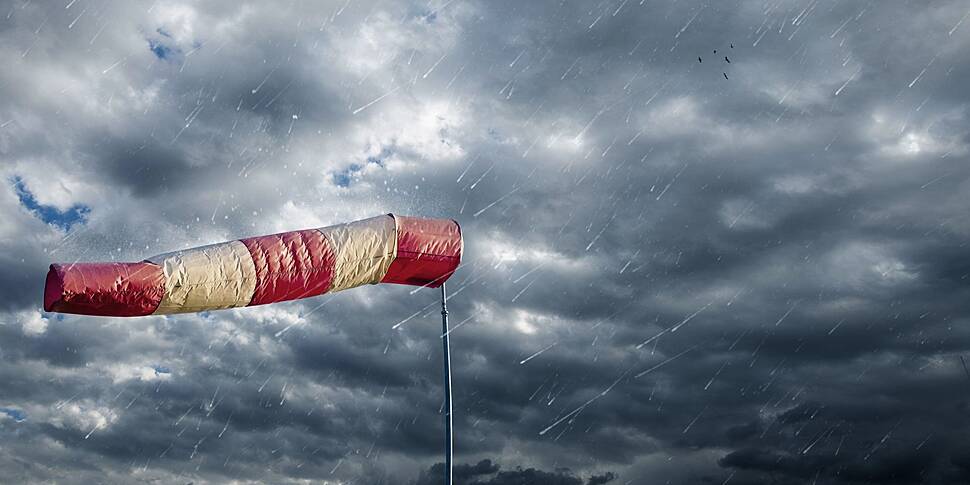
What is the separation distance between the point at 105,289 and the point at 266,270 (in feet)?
10.7

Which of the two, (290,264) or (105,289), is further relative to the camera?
(290,264)

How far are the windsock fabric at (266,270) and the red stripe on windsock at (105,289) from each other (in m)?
0.02

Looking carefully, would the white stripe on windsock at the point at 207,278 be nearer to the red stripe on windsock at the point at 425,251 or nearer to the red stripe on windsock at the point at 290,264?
the red stripe on windsock at the point at 290,264

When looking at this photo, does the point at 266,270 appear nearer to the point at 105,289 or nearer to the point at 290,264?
the point at 290,264

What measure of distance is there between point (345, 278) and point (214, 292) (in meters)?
3.01

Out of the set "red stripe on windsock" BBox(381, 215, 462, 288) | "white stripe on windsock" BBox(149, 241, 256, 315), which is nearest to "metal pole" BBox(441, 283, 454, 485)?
"red stripe on windsock" BBox(381, 215, 462, 288)

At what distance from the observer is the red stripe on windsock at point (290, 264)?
1722cm

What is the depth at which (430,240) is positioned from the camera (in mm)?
19234

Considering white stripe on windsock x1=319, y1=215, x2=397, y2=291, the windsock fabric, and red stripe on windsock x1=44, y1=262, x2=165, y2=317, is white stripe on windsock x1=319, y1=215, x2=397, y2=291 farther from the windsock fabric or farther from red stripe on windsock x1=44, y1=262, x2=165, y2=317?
red stripe on windsock x1=44, y1=262, x2=165, y2=317

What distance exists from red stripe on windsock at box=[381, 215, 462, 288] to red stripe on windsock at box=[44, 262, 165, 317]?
17.9 ft

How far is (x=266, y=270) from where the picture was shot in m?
17.2

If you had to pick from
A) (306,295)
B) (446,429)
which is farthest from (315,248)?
Answer: (446,429)

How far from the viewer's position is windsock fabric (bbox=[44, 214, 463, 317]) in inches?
589

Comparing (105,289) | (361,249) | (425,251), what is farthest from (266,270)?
(425,251)
